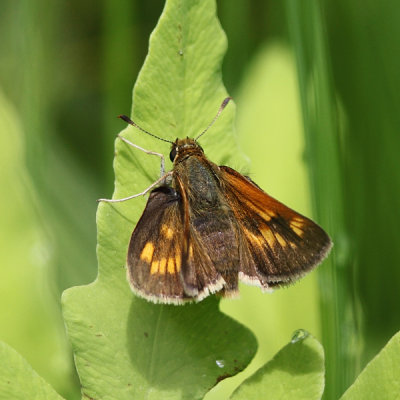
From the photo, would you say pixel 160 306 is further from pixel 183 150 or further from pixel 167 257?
pixel 183 150

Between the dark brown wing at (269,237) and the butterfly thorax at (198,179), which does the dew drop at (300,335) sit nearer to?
the dark brown wing at (269,237)

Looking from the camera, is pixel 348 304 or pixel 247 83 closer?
pixel 348 304

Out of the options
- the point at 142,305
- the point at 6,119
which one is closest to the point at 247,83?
the point at 6,119

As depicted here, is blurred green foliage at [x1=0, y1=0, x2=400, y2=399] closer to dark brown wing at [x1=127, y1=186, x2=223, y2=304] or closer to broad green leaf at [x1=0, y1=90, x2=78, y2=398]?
broad green leaf at [x1=0, y1=90, x2=78, y2=398]

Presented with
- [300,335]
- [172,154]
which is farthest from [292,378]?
[172,154]

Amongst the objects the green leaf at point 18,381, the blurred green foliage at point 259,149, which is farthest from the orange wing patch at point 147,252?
the blurred green foliage at point 259,149

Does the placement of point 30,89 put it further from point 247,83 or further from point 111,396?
point 111,396
